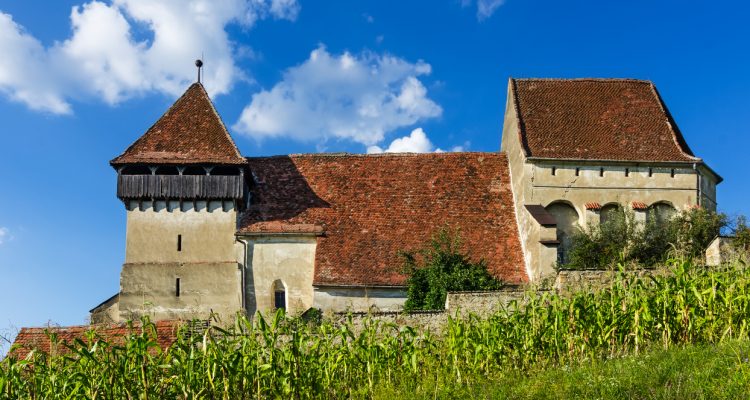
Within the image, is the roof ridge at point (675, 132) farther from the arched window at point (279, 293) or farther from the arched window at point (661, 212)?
the arched window at point (279, 293)

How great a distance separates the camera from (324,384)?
12.5 metres

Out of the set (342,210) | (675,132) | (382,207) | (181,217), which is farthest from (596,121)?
(181,217)

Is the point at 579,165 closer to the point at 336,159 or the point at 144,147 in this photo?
the point at 336,159

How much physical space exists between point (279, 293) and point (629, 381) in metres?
20.8

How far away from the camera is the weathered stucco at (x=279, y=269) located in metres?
29.6

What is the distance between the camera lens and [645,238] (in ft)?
92.0

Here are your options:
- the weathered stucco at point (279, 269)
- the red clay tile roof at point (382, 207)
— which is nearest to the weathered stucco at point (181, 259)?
the weathered stucco at point (279, 269)

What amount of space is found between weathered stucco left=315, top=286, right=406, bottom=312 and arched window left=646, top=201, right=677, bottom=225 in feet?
32.2

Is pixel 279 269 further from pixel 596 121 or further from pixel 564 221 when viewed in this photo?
pixel 596 121

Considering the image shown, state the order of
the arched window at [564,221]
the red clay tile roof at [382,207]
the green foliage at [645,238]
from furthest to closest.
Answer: the arched window at [564,221] < the red clay tile roof at [382,207] < the green foliage at [645,238]

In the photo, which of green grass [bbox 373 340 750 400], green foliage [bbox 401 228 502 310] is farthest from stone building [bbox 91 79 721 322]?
green grass [bbox 373 340 750 400]

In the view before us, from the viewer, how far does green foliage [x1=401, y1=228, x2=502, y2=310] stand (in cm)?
2620

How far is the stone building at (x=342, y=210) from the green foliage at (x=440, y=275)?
3.15 feet

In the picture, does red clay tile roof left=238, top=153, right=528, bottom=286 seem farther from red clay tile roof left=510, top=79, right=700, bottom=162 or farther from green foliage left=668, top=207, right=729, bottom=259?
green foliage left=668, top=207, right=729, bottom=259
